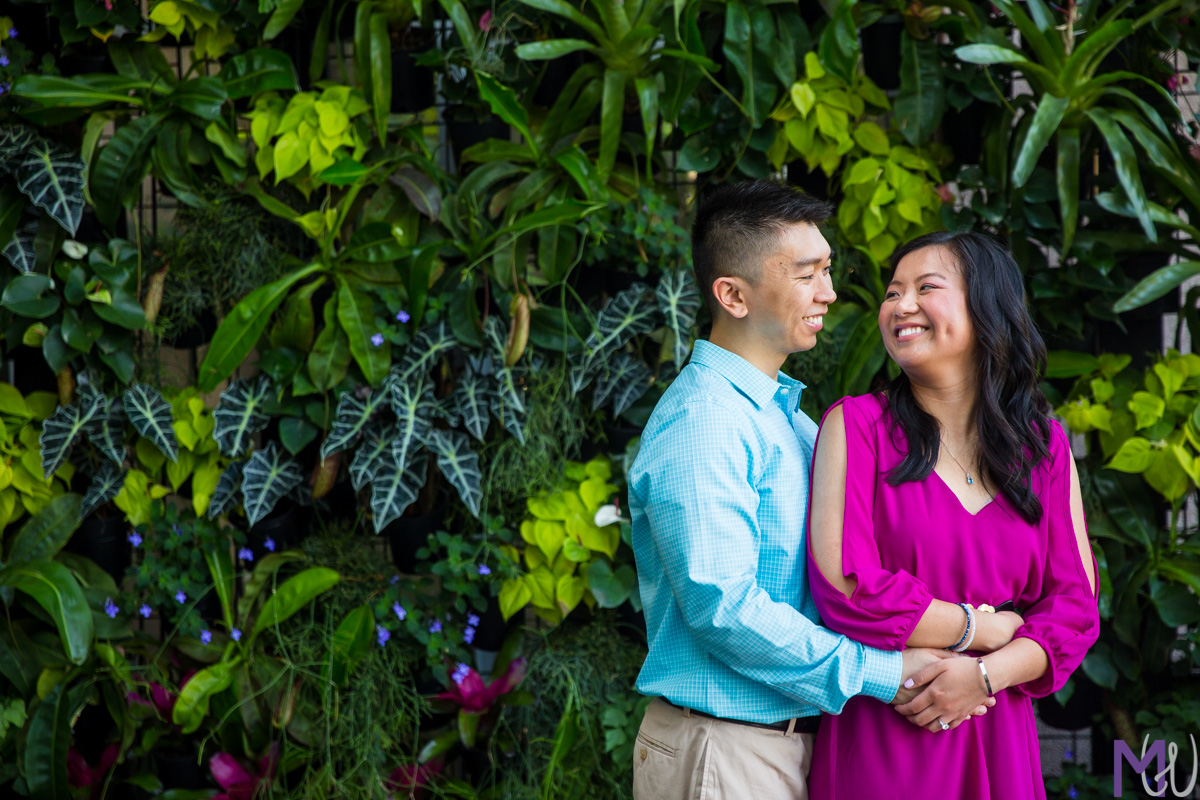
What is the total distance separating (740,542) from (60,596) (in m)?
1.89

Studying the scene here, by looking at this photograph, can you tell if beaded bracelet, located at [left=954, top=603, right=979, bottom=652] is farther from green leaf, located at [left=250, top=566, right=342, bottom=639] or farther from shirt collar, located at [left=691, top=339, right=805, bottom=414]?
green leaf, located at [left=250, top=566, right=342, bottom=639]

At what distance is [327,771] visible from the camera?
2.42m

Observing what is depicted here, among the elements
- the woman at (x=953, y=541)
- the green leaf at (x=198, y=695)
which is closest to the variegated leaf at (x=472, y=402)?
the green leaf at (x=198, y=695)

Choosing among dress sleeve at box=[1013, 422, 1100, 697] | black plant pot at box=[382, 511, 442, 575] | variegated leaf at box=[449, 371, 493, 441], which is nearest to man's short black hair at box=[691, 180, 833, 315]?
dress sleeve at box=[1013, 422, 1100, 697]

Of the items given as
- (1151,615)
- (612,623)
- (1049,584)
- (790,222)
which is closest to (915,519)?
(1049,584)

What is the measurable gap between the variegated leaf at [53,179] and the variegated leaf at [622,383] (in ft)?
4.78

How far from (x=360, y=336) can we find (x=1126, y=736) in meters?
2.23

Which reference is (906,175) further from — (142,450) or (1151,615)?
(142,450)

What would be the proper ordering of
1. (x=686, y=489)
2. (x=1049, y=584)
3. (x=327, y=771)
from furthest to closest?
(x=327, y=771), (x=1049, y=584), (x=686, y=489)

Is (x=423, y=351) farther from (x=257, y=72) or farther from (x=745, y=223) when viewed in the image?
(x=745, y=223)

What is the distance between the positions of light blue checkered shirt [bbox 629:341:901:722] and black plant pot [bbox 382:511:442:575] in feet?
3.64

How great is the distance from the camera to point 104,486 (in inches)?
102

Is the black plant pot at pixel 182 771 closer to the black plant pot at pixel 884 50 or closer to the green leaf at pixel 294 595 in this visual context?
the green leaf at pixel 294 595

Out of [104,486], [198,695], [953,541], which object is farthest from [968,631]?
[104,486]
